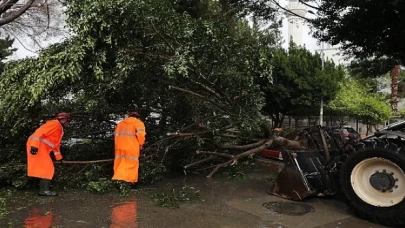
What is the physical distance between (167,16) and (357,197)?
12.5 feet

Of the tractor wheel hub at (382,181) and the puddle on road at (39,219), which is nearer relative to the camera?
the puddle on road at (39,219)

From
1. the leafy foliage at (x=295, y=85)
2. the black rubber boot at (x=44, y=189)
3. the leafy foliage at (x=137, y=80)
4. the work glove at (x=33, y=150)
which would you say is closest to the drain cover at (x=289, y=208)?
the leafy foliage at (x=137, y=80)

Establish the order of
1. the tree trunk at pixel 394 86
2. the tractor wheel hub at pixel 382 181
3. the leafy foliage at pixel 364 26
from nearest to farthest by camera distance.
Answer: the tractor wheel hub at pixel 382 181 < the leafy foliage at pixel 364 26 < the tree trunk at pixel 394 86

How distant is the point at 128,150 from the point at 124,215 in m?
1.48

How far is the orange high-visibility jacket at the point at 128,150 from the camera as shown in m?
6.64

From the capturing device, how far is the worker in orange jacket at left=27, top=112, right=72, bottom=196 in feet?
20.3

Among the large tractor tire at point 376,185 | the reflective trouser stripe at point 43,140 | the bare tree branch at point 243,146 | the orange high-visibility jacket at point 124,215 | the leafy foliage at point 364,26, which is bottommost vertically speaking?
the orange high-visibility jacket at point 124,215

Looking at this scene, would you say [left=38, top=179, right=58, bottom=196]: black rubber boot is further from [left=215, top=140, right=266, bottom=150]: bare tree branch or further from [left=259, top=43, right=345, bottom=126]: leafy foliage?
[left=259, top=43, right=345, bottom=126]: leafy foliage

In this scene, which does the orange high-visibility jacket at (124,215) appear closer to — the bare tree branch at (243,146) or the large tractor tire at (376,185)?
the bare tree branch at (243,146)

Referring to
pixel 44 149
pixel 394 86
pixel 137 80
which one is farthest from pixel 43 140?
pixel 394 86

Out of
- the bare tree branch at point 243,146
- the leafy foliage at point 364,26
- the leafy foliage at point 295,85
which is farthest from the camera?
the leafy foliage at point 295,85

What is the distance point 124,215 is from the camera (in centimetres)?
538

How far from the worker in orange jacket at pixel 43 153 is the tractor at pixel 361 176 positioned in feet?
11.9

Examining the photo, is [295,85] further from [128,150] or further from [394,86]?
[394,86]
